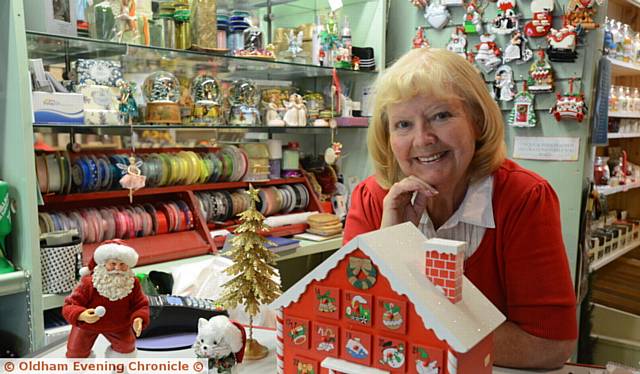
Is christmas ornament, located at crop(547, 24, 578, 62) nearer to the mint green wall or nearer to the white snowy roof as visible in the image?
the mint green wall

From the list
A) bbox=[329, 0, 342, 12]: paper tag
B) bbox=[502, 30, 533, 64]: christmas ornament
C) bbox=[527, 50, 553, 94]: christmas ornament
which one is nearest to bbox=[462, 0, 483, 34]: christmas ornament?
bbox=[502, 30, 533, 64]: christmas ornament

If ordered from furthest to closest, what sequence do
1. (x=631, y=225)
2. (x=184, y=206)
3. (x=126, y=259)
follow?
(x=631, y=225)
(x=184, y=206)
(x=126, y=259)

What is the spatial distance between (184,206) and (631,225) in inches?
113

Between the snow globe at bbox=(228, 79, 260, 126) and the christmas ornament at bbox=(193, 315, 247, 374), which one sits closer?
the christmas ornament at bbox=(193, 315, 247, 374)

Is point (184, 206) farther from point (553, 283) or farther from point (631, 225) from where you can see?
point (631, 225)

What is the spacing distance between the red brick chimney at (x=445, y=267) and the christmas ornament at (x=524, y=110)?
7.00 feet

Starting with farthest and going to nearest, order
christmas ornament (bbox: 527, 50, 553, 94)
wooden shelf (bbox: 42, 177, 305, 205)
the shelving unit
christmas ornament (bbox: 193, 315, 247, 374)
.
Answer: christmas ornament (bbox: 527, 50, 553, 94), wooden shelf (bbox: 42, 177, 305, 205), the shelving unit, christmas ornament (bbox: 193, 315, 247, 374)

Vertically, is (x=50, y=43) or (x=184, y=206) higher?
(x=50, y=43)

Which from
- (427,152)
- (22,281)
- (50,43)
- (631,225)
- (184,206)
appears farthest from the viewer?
(631,225)

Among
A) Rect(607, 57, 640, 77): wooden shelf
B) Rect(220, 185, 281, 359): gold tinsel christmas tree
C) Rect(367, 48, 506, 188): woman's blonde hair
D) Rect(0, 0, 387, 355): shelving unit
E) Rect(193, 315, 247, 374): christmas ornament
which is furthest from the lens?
Rect(607, 57, 640, 77): wooden shelf

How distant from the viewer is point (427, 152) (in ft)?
4.52

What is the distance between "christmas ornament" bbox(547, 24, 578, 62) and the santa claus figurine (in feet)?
7.51

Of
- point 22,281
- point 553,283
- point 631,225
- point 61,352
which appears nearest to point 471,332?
point 553,283

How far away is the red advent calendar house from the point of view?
0.85m
